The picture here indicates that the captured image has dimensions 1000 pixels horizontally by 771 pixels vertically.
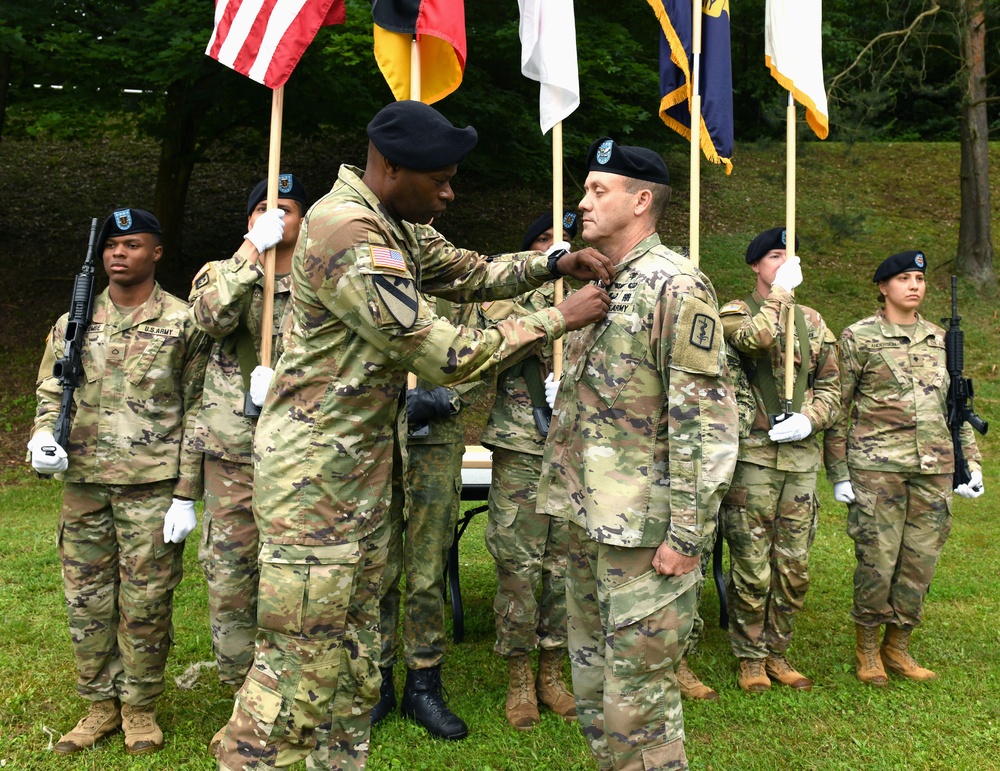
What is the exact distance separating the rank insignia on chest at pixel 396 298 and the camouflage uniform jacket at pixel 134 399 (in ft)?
6.72

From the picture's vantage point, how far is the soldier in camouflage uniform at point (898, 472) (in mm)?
5949

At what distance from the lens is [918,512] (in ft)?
19.7

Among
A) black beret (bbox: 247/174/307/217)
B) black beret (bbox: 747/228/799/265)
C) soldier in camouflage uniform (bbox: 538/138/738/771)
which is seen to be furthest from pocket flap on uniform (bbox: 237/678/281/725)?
black beret (bbox: 747/228/799/265)

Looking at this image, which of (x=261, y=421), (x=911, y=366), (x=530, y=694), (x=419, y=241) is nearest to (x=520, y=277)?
(x=419, y=241)

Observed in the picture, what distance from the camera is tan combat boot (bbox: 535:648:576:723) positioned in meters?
5.48

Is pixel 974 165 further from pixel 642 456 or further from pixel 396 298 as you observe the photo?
pixel 396 298

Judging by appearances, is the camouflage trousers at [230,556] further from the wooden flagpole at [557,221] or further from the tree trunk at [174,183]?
the tree trunk at [174,183]

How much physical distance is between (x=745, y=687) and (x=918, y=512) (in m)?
1.55

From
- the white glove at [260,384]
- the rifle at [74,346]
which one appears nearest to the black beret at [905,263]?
the white glove at [260,384]

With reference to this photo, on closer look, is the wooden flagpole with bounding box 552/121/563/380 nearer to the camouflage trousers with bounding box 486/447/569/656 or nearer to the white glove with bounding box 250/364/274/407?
the camouflage trousers with bounding box 486/447/569/656

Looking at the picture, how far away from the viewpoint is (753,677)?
5812mm

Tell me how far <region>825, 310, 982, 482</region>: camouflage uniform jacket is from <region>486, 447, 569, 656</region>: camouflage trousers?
2049mm

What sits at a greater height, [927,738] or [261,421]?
[261,421]

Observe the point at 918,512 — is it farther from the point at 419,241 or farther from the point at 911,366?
the point at 419,241
